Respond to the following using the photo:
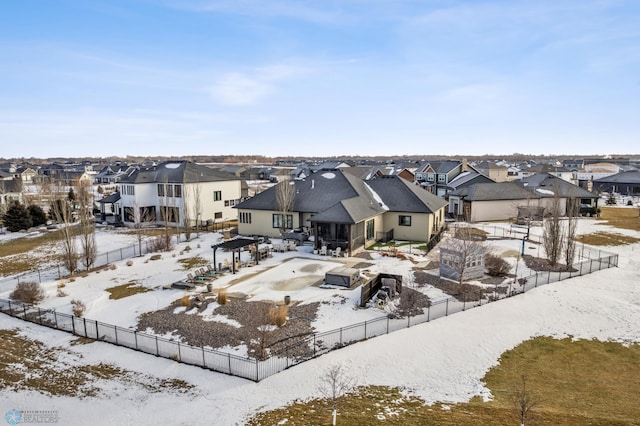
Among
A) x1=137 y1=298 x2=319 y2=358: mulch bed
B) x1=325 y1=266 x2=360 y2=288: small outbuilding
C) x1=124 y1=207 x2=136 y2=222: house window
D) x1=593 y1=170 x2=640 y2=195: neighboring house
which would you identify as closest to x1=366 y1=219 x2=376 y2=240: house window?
x1=325 y1=266 x2=360 y2=288: small outbuilding

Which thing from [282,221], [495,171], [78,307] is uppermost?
[495,171]

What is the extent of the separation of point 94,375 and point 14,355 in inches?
192

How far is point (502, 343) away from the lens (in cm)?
1803

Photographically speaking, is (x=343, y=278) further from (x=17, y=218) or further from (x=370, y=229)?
(x=17, y=218)

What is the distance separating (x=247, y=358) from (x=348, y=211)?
19070mm

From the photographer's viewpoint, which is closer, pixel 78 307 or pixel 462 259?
pixel 78 307

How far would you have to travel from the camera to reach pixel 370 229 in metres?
36.8

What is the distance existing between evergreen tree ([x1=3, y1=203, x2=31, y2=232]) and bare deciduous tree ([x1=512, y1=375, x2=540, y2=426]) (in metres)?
56.0


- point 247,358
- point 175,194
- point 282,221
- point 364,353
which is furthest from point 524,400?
point 175,194

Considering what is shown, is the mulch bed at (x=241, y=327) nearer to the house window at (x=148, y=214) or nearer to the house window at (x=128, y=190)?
the house window at (x=148, y=214)

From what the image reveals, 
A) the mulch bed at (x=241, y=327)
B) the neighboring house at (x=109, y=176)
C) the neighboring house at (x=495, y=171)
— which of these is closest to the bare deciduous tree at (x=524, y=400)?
the mulch bed at (x=241, y=327)

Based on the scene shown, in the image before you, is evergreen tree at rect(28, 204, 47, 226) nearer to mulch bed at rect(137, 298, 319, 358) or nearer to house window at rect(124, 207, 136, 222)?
house window at rect(124, 207, 136, 222)

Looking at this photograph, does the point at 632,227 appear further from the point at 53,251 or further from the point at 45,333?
the point at 53,251

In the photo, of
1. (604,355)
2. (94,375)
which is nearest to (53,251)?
(94,375)
